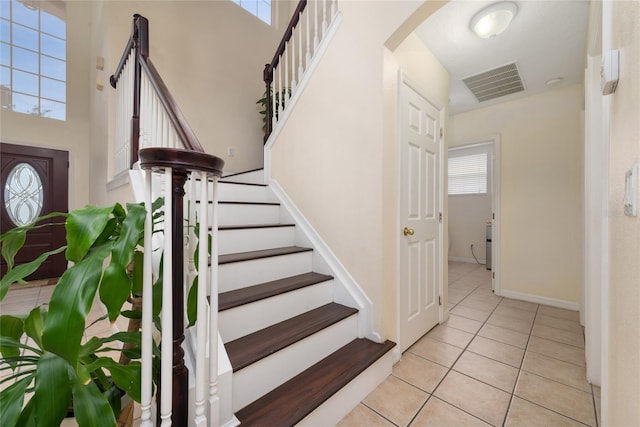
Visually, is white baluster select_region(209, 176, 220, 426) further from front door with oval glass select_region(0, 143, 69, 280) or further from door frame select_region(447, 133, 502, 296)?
front door with oval glass select_region(0, 143, 69, 280)

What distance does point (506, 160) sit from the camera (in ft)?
10.9

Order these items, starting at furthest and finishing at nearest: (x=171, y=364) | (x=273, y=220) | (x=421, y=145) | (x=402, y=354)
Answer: (x=273, y=220) → (x=421, y=145) → (x=402, y=354) → (x=171, y=364)

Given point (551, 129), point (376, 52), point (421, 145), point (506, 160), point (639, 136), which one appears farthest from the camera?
point (506, 160)

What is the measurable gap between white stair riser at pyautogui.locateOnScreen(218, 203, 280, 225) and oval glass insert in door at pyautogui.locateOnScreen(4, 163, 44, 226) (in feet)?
12.8

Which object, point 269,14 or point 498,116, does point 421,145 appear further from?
point 269,14

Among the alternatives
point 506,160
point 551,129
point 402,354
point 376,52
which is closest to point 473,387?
point 402,354

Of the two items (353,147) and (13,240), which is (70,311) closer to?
(13,240)

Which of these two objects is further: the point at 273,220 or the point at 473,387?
the point at 273,220

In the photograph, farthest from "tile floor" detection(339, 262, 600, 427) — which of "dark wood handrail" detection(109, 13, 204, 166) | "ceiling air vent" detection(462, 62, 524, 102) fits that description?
"ceiling air vent" detection(462, 62, 524, 102)

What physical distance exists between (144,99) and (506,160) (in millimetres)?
3940

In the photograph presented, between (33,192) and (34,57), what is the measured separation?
1976mm

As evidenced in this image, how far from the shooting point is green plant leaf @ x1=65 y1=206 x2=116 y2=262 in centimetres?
63

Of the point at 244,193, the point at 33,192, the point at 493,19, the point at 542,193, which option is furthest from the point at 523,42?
the point at 33,192

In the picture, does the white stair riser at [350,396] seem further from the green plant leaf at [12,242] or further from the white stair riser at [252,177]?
the white stair riser at [252,177]
